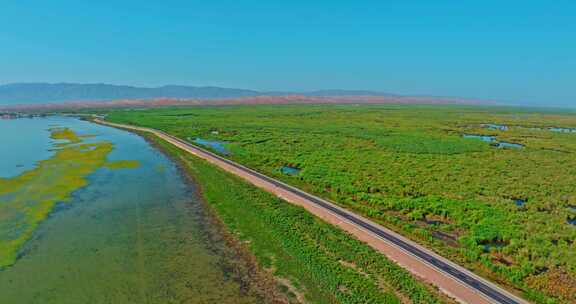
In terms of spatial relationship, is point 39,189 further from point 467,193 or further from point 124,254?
point 467,193

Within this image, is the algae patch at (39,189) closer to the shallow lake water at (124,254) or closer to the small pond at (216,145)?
the shallow lake water at (124,254)

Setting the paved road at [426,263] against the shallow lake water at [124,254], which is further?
the shallow lake water at [124,254]

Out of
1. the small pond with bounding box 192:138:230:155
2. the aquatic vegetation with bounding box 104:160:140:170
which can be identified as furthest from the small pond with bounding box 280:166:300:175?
the aquatic vegetation with bounding box 104:160:140:170

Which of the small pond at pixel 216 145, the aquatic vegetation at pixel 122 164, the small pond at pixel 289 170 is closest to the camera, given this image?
the small pond at pixel 289 170

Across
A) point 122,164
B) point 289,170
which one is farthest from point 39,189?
point 289,170

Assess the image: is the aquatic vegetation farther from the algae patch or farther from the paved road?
the paved road

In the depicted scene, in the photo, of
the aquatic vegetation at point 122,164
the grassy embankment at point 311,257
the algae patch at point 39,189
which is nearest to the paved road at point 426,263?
the grassy embankment at point 311,257

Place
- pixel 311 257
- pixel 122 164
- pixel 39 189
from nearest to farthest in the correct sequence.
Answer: pixel 311 257
pixel 39 189
pixel 122 164
